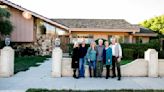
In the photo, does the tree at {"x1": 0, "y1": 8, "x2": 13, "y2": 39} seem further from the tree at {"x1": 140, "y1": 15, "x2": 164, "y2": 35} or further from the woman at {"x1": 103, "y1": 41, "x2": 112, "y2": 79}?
the tree at {"x1": 140, "y1": 15, "x2": 164, "y2": 35}

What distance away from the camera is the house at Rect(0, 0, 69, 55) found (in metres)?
31.2

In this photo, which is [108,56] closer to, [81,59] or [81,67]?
[81,59]

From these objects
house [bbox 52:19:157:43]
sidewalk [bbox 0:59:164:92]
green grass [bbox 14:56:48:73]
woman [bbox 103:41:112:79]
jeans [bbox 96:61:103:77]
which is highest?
house [bbox 52:19:157:43]

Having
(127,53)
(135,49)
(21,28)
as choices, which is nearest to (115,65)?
(127,53)

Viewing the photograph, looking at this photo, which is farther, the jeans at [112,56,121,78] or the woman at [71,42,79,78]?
the woman at [71,42,79,78]

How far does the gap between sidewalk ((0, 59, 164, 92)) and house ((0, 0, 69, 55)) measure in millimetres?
16099

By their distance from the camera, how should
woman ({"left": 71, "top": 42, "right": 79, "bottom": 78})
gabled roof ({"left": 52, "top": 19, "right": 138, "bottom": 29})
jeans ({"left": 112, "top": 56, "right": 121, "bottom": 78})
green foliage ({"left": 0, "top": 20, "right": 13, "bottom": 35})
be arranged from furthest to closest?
1. gabled roof ({"left": 52, "top": 19, "right": 138, "bottom": 29})
2. green foliage ({"left": 0, "top": 20, "right": 13, "bottom": 35})
3. woman ({"left": 71, "top": 42, "right": 79, "bottom": 78})
4. jeans ({"left": 112, "top": 56, "right": 121, "bottom": 78})

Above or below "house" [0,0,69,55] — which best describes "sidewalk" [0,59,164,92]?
below

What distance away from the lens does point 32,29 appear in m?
31.5

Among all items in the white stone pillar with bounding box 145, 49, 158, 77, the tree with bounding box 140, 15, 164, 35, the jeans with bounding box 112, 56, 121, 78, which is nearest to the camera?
the jeans with bounding box 112, 56, 121, 78

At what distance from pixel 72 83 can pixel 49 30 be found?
20.2 meters

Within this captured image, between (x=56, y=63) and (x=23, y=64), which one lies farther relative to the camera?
(x=23, y=64)

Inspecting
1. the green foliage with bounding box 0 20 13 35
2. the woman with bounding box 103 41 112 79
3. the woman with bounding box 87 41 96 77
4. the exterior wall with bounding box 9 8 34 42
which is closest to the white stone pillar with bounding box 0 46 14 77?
the woman with bounding box 87 41 96 77

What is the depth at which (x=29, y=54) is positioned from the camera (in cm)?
3167
